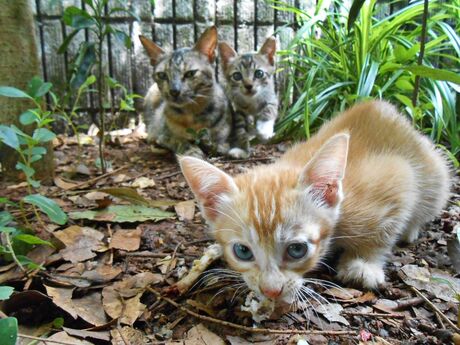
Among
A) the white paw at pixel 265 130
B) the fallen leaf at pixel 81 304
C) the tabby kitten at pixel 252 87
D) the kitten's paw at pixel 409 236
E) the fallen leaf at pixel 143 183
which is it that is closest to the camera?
the fallen leaf at pixel 81 304

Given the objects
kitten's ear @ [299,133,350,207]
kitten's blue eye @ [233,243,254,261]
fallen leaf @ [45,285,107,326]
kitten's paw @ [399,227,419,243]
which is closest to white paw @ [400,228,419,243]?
kitten's paw @ [399,227,419,243]

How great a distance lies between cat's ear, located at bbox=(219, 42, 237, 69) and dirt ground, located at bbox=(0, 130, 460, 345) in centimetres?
207

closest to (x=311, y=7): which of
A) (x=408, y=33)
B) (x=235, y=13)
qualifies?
(x=235, y=13)

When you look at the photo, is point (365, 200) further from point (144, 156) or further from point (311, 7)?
point (311, 7)

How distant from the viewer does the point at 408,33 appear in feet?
10.7

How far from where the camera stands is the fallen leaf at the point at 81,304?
4.33 feet

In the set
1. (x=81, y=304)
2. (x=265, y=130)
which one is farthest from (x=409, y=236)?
(x=265, y=130)

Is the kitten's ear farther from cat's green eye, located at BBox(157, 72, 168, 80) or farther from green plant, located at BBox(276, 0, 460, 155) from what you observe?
cat's green eye, located at BBox(157, 72, 168, 80)

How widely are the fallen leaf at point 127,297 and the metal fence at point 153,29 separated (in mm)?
2735

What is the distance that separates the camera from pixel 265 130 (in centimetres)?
357

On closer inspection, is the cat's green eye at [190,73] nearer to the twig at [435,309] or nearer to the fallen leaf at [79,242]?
the fallen leaf at [79,242]

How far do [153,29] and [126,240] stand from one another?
8.62ft

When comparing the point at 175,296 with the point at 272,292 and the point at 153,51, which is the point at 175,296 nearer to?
the point at 272,292

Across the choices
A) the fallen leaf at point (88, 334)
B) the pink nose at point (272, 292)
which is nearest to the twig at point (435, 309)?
the pink nose at point (272, 292)
